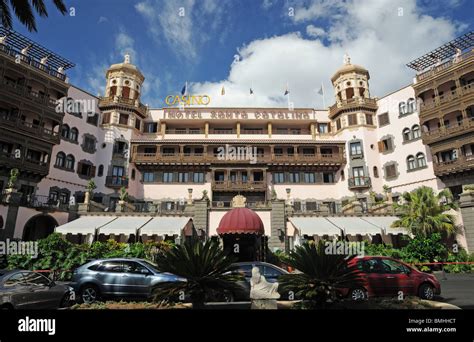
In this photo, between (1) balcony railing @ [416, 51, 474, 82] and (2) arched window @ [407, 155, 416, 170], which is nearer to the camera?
(1) balcony railing @ [416, 51, 474, 82]

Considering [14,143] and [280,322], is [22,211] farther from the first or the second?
[280,322]

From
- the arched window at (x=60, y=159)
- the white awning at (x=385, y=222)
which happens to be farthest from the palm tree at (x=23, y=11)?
the white awning at (x=385, y=222)

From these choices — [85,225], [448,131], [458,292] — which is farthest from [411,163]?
[85,225]

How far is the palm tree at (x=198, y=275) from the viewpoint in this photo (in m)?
8.49

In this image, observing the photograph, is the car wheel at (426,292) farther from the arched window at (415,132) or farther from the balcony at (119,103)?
the balcony at (119,103)

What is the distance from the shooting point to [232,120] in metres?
40.5

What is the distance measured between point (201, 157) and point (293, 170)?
468 inches

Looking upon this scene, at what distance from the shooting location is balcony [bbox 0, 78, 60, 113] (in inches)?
1141

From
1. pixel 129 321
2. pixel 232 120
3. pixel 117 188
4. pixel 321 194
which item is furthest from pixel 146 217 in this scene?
pixel 129 321

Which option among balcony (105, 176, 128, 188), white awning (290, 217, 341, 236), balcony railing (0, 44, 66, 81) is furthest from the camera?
balcony (105, 176, 128, 188)

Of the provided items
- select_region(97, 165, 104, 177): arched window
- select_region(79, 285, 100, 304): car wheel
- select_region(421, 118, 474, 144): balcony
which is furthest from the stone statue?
select_region(97, 165, 104, 177): arched window

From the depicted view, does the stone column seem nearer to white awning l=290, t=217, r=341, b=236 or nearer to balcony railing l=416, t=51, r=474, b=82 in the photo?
white awning l=290, t=217, r=341, b=236

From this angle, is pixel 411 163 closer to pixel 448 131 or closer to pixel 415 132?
pixel 415 132

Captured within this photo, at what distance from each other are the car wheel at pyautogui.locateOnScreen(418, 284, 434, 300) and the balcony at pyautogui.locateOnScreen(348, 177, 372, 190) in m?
24.1
